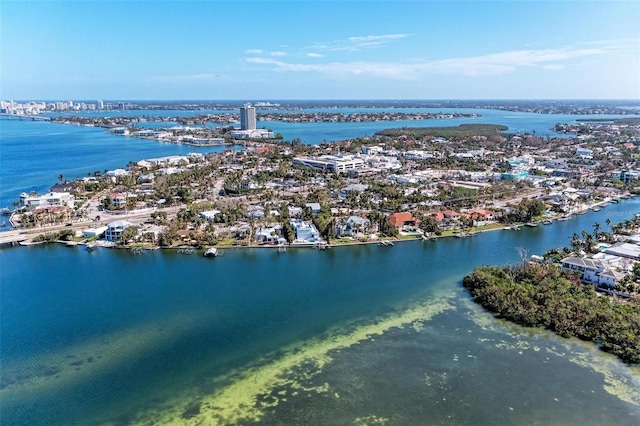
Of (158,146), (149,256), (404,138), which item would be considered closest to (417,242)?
(149,256)

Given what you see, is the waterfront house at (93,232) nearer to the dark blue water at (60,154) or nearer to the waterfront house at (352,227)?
the dark blue water at (60,154)

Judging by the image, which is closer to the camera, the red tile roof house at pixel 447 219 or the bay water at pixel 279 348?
the bay water at pixel 279 348

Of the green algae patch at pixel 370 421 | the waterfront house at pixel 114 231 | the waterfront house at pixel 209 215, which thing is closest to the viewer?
the green algae patch at pixel 370 421

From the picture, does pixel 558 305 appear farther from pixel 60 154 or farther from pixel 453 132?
pixel 453 132

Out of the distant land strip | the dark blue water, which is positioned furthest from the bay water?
the distant land strip

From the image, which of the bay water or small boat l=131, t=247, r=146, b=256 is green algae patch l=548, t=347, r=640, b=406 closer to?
the bay water

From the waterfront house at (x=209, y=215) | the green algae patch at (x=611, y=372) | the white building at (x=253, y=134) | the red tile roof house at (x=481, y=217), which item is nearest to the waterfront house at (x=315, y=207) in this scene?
the waterfront house at (x=209, y=215)
